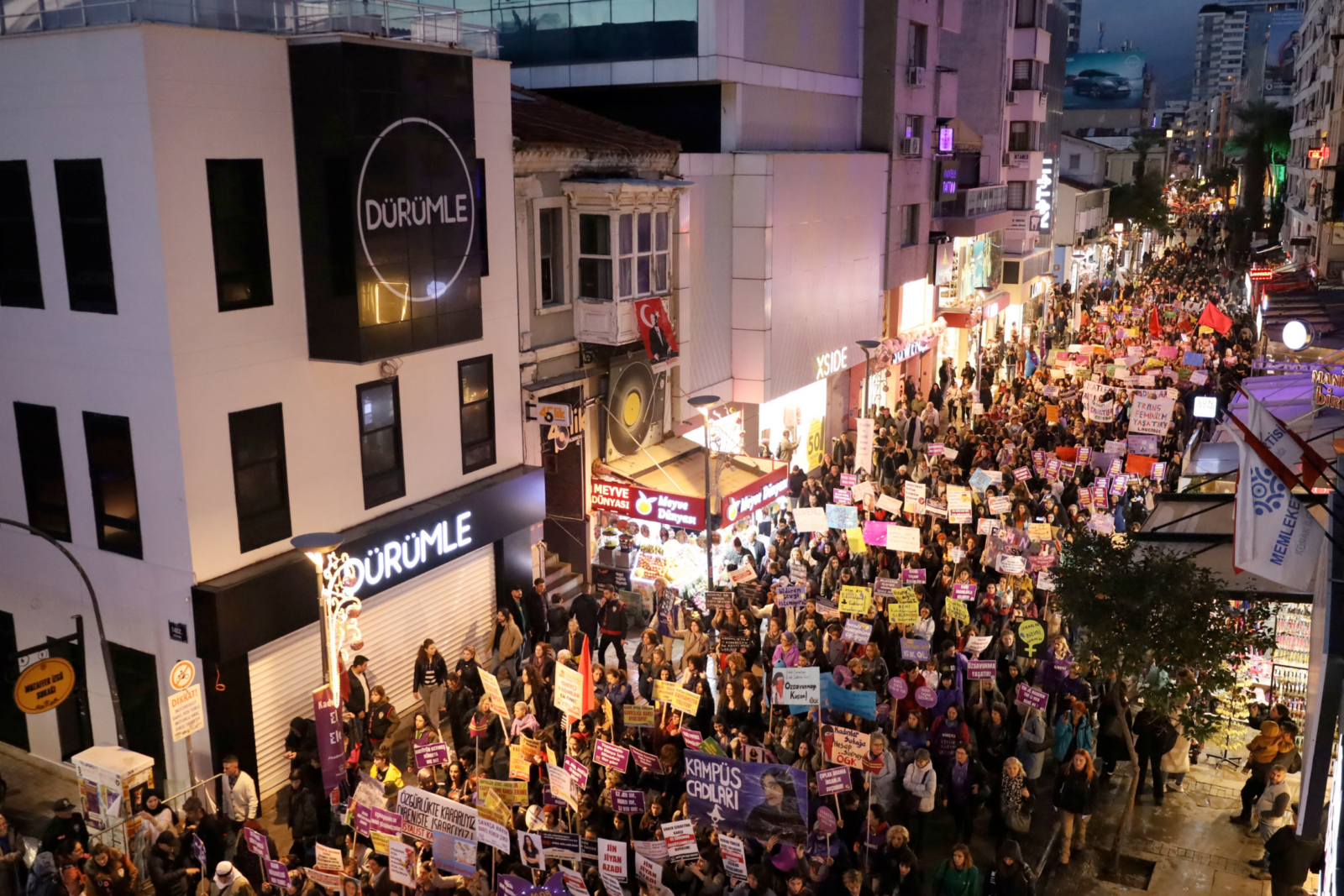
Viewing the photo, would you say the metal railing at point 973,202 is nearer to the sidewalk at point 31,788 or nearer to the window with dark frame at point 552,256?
the window with dark frame at point 552,256

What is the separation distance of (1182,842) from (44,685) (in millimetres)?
15160

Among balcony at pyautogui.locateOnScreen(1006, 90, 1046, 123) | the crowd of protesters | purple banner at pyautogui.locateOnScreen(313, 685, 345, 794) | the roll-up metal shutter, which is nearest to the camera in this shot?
the crowd of protesters

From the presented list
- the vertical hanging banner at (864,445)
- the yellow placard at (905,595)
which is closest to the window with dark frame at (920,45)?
the vertical hanging banner at (864,445)

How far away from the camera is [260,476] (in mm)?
16422

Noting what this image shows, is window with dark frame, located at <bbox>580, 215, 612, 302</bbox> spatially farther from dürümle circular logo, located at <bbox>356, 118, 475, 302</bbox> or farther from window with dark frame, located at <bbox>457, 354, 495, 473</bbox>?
dürümle circular logo, located at <bbox>356, 118, 475, 302</bbox>

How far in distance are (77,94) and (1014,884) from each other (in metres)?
15.0

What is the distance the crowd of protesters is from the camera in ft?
42.0

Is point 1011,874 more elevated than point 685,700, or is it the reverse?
point 685,700

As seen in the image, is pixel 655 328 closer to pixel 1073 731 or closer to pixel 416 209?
pixel 416 209

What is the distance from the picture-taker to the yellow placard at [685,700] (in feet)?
50.7

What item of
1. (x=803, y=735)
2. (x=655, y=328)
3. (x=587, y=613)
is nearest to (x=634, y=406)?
(x=655, y=328)

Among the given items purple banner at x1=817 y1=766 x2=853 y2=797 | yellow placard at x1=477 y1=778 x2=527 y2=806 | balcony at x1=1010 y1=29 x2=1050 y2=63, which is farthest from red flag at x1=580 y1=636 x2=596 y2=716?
balcony at x1=1010 y1=29 x2=1050 y2=63

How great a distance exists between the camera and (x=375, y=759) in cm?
1487

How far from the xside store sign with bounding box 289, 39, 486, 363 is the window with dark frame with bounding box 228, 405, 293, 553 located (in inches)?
51.6
